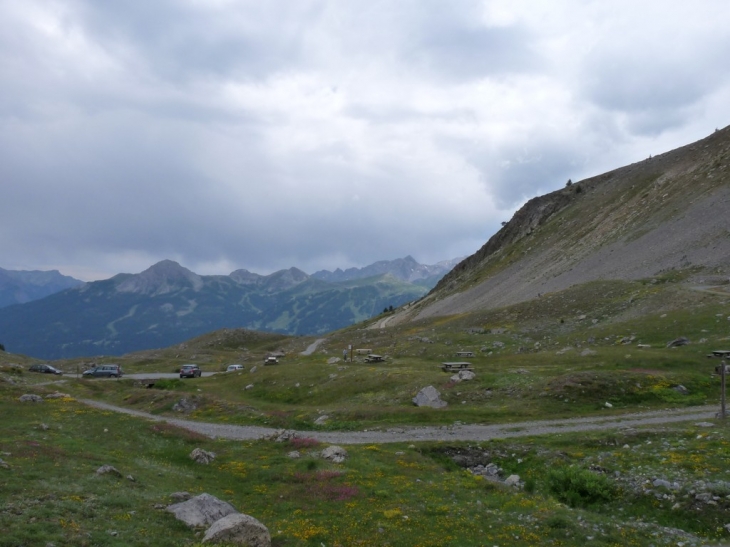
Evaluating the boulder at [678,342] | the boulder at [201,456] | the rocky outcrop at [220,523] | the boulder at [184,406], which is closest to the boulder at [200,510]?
the rocky outcrop at [220,523]

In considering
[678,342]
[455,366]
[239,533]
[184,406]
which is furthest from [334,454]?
[678,342]

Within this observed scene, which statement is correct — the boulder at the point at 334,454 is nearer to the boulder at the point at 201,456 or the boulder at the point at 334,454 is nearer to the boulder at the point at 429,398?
the boulder at the point at 201,456

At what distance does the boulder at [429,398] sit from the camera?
143 feet

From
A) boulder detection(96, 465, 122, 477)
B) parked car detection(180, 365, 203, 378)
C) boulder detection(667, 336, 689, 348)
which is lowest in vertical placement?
parked car detection(180, 365, 203, 378)

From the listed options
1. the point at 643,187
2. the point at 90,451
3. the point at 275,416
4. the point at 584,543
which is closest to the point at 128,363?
the point at 275,416

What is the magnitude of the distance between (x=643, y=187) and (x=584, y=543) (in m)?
135

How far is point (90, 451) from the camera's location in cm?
2727

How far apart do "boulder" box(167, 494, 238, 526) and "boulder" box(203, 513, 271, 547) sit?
196 centimetres

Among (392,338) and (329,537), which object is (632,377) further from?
(392,338)

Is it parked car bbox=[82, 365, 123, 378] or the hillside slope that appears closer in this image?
the hillside slope

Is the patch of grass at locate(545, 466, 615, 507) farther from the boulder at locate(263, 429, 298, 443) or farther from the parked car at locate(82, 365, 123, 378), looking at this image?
the parked car at locate(82, 365, 123, 378)

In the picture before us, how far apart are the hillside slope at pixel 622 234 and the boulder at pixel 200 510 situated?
246ft

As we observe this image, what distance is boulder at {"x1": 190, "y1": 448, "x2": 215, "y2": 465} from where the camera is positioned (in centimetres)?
2958

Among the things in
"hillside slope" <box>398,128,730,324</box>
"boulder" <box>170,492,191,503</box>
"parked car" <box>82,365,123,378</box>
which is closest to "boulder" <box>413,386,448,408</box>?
"boulder" <box>170,492,191,503</box>
